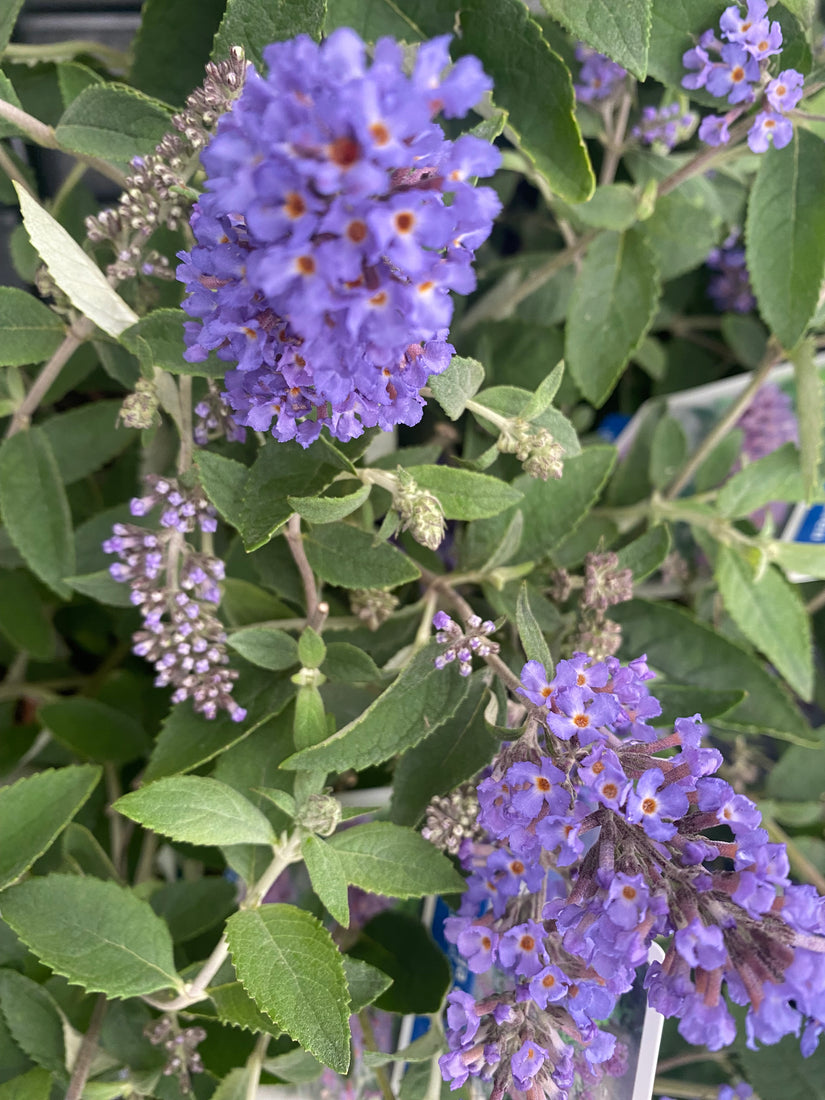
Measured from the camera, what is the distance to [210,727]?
88 cm

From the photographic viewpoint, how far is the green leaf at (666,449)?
1.21 metres

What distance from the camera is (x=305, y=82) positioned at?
0.46m

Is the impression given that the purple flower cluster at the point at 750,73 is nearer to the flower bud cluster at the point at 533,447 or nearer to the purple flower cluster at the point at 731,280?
the flower bud cluster at the point at 533,447

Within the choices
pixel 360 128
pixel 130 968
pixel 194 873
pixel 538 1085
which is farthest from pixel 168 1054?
pixel 360 128

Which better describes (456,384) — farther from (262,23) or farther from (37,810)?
(37,810)

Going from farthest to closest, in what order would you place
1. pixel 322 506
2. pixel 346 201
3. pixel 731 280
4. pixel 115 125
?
pixel 731 280
pixel 115 125
pixel 322 506
pixel 346 201

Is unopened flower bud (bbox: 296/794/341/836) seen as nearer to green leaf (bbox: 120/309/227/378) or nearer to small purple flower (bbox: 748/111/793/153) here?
green leaf (bbox: 120/309/227/378)

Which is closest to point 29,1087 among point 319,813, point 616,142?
point 319,813

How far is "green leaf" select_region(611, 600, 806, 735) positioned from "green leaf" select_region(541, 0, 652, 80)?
58 centimetres

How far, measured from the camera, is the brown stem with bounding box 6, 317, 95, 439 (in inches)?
34.1

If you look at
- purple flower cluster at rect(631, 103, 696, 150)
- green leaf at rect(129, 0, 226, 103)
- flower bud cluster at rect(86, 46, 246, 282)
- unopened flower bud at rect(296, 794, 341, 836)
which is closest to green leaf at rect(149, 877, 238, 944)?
unopened flower bud at rect(296, 794, 341, 836)

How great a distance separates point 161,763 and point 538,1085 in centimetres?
44

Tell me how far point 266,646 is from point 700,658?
54 centimetres

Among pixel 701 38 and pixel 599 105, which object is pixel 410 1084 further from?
pixel 599 105
